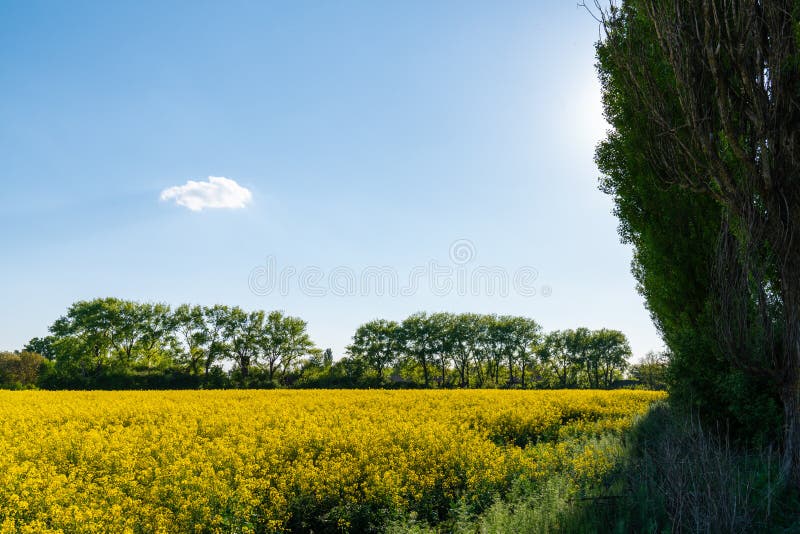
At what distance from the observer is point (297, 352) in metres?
56.8

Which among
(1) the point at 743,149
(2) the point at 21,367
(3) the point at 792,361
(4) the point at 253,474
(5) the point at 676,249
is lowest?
(2) the point at 21,367

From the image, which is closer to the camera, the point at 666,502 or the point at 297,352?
the point at 666,502


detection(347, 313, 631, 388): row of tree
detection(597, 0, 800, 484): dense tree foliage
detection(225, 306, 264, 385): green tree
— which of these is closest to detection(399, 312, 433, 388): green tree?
detection(347, 313, 631, 388): row of tree

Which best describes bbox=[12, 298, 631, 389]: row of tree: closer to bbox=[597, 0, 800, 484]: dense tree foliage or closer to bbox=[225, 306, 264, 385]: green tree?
bbox=[225, 306, 264, 385]: green tree

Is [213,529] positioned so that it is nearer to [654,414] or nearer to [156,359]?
[654,414]

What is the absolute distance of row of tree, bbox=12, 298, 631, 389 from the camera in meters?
45.6

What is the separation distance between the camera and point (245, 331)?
54938mm

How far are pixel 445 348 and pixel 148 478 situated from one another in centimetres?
5725

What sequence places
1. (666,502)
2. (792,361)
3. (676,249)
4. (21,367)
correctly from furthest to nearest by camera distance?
(21,367)
(676,249)
(792,361)
(666,502)

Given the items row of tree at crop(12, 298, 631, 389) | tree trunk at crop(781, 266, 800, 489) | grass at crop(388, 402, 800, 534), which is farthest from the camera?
row of tree at crop(12, 298, 631, 389)

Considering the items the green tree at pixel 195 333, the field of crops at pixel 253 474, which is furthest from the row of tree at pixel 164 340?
the field of crops at pixel 253 474

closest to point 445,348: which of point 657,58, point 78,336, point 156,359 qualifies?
point 156,359

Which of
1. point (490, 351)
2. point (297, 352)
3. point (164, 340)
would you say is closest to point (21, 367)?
point (164, 340)

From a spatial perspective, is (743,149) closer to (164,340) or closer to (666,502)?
(666,502)
